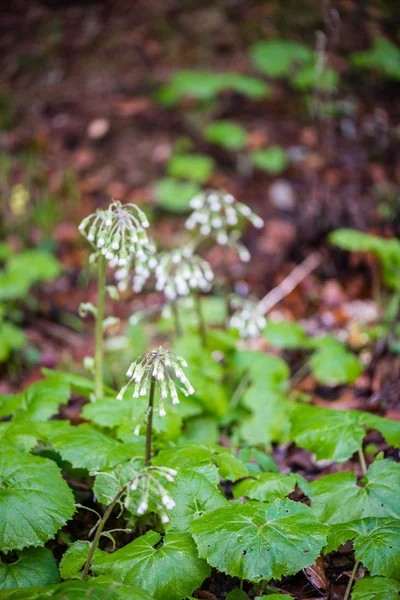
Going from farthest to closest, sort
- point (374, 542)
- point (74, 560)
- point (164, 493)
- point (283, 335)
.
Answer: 1. point (283, 335)
2. point (74, 560)
3. point (374, 542)
4. point (164, 493)

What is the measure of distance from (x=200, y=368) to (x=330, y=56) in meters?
5.72

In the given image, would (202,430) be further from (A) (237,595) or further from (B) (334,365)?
(A) (237,595)

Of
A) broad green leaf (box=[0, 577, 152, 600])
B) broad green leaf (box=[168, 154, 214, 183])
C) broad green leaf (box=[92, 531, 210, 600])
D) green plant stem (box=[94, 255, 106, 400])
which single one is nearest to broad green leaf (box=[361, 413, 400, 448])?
broad green leaf (box=[92, 531, 210, 600])

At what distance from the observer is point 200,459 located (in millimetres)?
2439

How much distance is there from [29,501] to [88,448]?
1.26 ft

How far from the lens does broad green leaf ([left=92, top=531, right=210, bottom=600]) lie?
6.56ft

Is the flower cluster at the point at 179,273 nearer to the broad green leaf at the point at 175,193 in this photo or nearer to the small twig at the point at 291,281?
the small twig at the point at 291,281

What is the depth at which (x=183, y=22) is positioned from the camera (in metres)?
7.83

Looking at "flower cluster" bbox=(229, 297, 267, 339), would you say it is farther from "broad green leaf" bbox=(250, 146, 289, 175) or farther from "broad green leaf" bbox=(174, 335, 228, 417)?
"broad green leaf" bbox=(250, 146, 289, 175)

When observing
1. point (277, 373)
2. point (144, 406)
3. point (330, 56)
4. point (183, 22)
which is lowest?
point (277, 373)

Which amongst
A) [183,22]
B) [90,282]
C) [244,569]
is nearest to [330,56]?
[183,22]

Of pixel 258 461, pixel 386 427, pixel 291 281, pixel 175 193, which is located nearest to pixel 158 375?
pixel 258 461

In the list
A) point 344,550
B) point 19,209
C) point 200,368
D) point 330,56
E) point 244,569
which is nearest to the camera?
point 244,569

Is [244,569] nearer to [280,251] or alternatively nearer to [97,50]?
[280,251]
